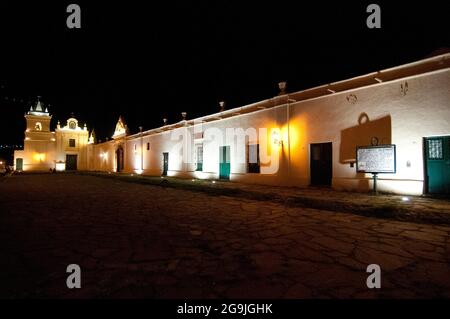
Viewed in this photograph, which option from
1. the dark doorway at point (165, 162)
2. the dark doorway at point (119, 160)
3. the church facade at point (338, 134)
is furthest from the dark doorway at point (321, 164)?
the dark doorway at point (119, 160)

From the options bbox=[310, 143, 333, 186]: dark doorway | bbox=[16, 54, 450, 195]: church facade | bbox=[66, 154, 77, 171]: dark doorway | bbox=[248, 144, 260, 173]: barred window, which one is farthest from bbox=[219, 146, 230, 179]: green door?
bbox=[66, 154, 77, 171]: dark doorway

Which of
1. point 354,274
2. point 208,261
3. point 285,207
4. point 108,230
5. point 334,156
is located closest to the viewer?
point 354,274

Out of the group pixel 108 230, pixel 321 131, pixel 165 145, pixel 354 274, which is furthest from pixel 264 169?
pixel 165 145

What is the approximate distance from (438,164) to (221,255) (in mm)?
8565

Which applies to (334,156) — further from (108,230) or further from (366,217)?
(108,230)

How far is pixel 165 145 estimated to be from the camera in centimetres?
2344

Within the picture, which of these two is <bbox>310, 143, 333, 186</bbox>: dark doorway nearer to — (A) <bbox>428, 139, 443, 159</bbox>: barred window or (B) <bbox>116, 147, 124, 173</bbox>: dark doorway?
(A) <bbox>428, 139, 443, 159</bbox>: barred window

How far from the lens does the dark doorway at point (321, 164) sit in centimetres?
1159

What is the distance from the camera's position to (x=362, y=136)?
10.2 metres

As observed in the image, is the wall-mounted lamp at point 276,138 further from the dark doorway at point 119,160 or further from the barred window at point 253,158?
the dark doorway at point 119,160

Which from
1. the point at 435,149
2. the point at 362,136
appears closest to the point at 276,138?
the point at 362,136

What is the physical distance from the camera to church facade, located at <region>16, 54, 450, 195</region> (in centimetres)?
855
